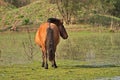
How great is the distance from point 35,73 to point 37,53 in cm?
873

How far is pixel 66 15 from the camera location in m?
51.6

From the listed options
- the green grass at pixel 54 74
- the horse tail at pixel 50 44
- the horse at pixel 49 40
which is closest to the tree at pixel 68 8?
the horse at pixel 49 40

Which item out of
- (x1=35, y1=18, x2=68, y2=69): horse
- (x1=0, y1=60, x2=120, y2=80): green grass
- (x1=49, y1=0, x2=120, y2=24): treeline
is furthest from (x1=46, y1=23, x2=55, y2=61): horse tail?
(x1=49, y1=0, x2=120, y2=24): treeline

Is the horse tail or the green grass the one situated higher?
the horse tail

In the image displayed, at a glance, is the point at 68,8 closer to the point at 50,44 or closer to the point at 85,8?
the point at 85,8

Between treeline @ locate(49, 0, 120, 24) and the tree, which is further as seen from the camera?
treeline @ locate(49, 0, 120, 24)

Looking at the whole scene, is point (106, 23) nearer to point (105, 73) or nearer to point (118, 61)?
point (118, 61)

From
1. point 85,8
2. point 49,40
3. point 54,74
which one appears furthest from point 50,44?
point 85,8

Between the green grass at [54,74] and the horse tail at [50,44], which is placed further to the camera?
the horse tail at [50,44]

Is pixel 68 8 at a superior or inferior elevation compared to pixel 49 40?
superior

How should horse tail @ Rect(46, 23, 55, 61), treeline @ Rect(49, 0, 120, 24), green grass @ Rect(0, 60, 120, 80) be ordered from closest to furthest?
green grass @ Rect(0, 60, 120, 80), horse tail @ Rect(46, 23, 55, 61), treeline @ Rect(49, 0, 120, 24)

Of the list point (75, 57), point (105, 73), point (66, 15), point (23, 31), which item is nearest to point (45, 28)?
point (105, 73)

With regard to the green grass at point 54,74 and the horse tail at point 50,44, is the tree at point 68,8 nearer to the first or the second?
the horse tail at point 50,44

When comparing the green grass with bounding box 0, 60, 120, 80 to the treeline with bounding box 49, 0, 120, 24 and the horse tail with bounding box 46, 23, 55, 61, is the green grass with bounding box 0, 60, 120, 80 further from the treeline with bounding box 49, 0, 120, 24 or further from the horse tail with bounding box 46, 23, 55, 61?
the treeline with bounding box 49, 0, 120, 24
